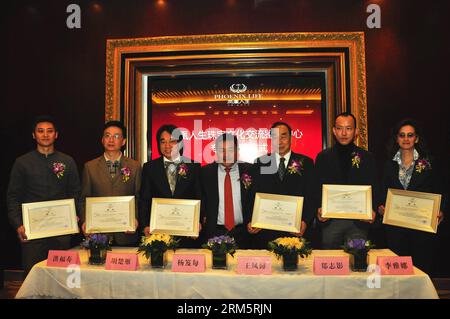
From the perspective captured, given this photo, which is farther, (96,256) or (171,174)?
(171,174)

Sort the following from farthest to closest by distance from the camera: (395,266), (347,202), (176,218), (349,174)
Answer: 1. (349,174)
2. (347,202)
3. (176,218)
4. (395,266)

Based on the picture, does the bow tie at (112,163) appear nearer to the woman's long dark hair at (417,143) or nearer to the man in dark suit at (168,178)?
the man in dark suit at (168,178)

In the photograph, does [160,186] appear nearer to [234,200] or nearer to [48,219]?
[234,200]

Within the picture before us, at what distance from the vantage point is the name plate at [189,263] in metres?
2.00

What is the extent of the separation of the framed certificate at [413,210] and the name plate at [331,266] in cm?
76

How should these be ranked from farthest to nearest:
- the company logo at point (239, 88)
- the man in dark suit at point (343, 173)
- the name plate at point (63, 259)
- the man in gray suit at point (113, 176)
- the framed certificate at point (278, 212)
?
the company logo at point (239, 88) → the man in gray suit at point (113, 176) → the man in dark suit at point (343, 173) → the framed certificate at point (278, 212) → the name plate at point (63, 259)

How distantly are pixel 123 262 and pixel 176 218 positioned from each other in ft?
1.43

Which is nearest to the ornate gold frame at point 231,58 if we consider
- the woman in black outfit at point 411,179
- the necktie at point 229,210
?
the woman in black outfit at point 411,179

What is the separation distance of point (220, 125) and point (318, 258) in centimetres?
230

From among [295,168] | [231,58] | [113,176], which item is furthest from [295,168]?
[231,58]

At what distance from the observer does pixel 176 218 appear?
7.63ft

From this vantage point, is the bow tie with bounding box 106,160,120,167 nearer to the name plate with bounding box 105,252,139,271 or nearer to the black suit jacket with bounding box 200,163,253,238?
the black suit jacket with bounding box 200,163,253,238

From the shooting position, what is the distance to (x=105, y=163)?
2.94 m
